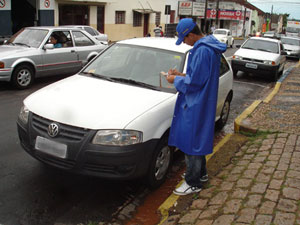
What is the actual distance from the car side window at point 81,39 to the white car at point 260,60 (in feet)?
19.2

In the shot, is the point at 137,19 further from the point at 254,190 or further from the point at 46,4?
the point at 254,190

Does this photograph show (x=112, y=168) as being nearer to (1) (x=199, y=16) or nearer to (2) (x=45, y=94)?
(2) (x=45, y=94)

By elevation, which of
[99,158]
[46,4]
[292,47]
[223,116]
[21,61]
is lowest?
[223,116]

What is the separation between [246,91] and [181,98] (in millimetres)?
8229

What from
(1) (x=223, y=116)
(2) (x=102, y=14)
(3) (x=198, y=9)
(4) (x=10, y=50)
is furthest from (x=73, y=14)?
(1) (x=223, y=116)

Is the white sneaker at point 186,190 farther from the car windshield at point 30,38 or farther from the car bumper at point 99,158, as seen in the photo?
the car windshield at point 30,38

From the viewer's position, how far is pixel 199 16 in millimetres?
45469

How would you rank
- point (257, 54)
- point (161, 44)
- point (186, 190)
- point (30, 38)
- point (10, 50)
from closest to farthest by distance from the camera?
point (186, 190), point (161, 44), point (10, 50), point (30, 38), point (257, 54)

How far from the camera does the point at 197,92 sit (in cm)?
340

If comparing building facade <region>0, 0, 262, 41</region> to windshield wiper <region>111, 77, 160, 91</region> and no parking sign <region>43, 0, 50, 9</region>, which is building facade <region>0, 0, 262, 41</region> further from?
windshield wiper <region>111, 77, 160, 91</region>

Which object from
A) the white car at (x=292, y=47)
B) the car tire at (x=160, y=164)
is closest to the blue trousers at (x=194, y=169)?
the car tire at (x=160, y=164)

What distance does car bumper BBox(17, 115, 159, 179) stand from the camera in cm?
347

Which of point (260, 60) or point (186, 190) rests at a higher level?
point (260, 60)

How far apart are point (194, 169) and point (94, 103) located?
131 centimetres
